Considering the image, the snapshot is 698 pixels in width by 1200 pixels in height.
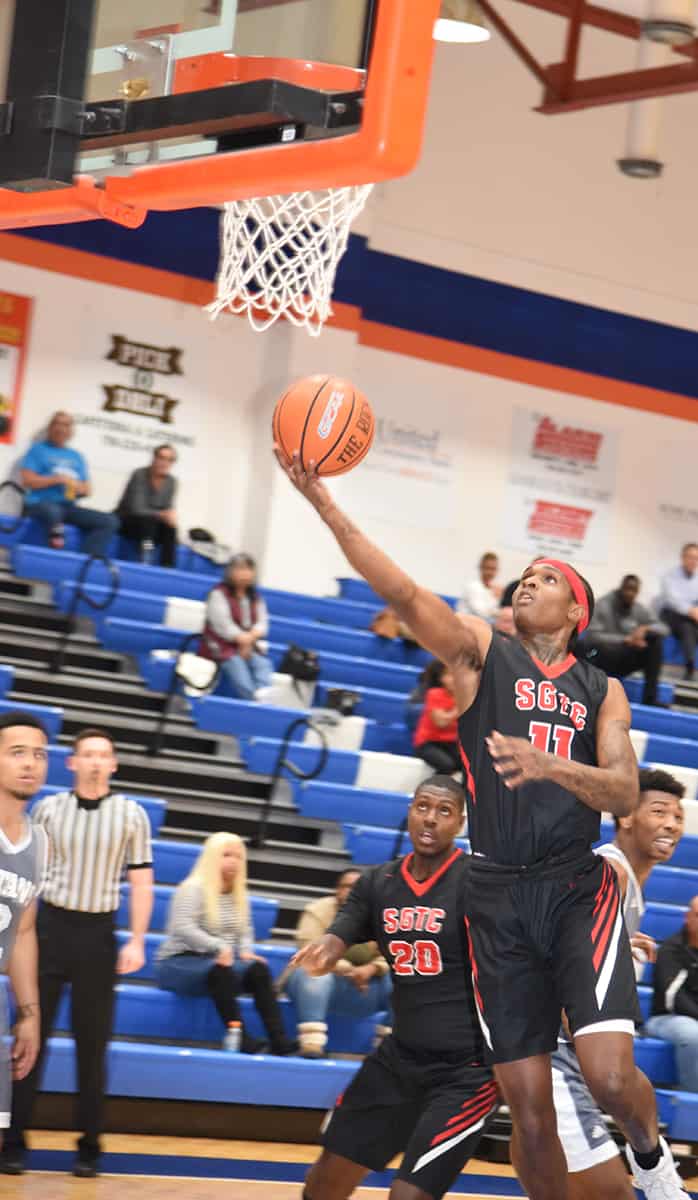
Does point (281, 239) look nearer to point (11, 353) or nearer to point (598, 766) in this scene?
point (598, 766)

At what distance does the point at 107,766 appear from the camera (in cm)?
659

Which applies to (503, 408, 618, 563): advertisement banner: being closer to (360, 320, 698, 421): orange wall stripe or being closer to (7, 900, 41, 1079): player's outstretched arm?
(360, 320, 698, 421): orange wall stripe

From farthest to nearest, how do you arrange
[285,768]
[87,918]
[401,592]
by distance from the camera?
[285,768]
[87,918]
[401,592]

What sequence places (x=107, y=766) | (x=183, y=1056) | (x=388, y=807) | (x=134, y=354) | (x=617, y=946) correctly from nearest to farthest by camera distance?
(x=617, y=946)
(x=107, y=766)
(x=183, y=1056)
(x=388, y=807)
(x=134, y=354)

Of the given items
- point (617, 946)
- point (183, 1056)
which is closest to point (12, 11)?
point (617, 946)

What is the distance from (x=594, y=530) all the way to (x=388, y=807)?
7787mm

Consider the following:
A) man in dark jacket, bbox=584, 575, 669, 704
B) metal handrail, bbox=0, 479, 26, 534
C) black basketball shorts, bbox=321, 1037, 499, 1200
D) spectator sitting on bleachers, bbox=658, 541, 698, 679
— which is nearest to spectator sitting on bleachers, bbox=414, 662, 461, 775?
man in dark jacket, bbox=584, 575, 669, 704

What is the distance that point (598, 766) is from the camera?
462cm

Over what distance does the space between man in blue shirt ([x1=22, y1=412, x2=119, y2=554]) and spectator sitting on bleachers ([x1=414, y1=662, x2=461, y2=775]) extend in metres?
3.50

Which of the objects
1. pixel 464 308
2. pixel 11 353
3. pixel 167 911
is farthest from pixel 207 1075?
pixel 464 308

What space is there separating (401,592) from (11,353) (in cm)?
1081

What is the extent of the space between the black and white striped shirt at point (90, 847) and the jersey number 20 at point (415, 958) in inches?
57.2

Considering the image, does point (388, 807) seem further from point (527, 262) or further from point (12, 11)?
point (527, 262)

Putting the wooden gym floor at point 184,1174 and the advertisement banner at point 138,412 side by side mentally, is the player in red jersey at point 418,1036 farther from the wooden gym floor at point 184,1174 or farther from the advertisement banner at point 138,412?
the advertisement banner at point 138,412
